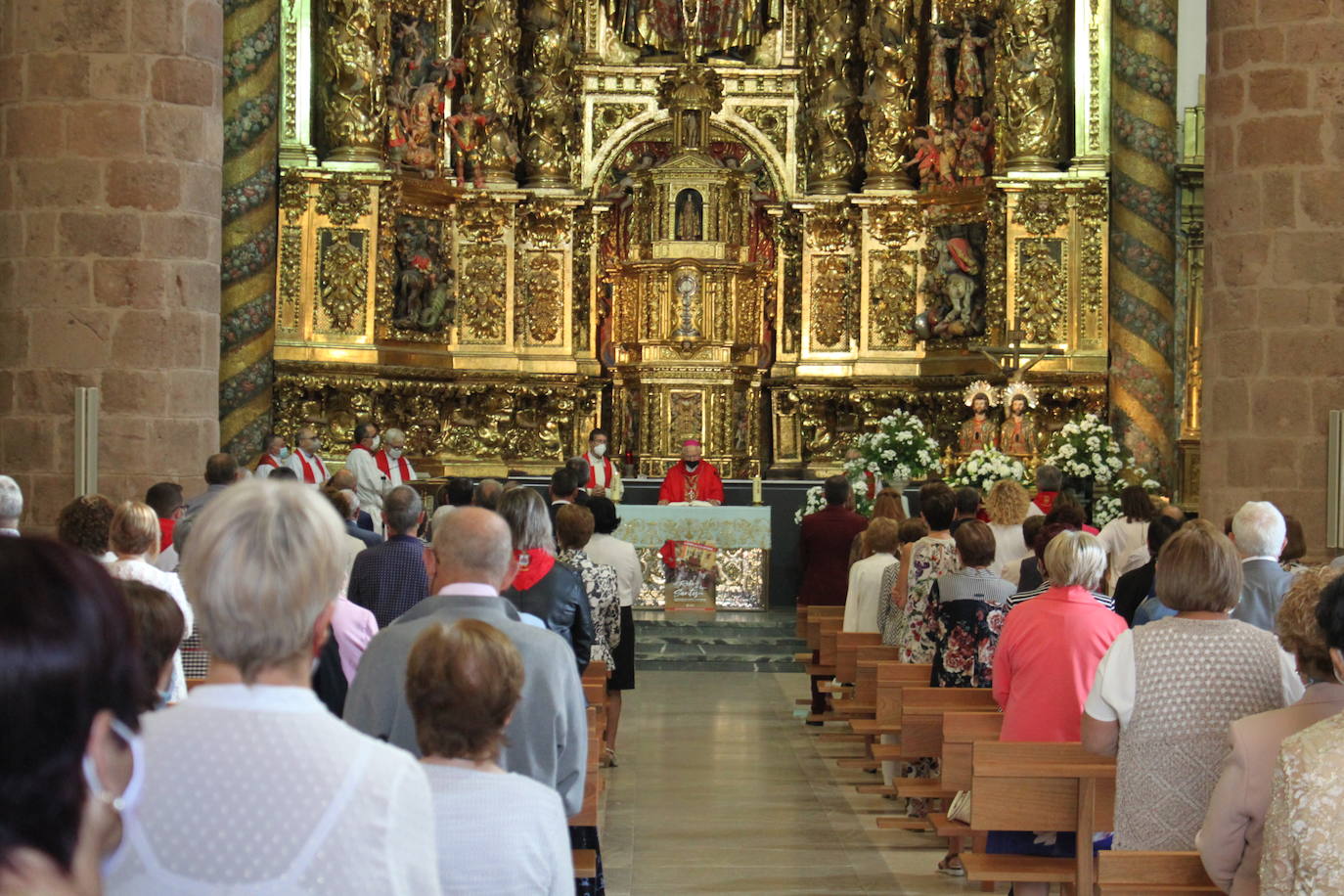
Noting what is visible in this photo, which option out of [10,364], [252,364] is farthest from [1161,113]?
[10,364]

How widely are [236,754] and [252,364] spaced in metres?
16.2

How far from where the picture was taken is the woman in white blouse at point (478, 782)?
361 cm

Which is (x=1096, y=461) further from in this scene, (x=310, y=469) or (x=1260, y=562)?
(x=1260, y=562)

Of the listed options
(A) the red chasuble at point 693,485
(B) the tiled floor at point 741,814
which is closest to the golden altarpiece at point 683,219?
(A) the red chasuble at point 693,485

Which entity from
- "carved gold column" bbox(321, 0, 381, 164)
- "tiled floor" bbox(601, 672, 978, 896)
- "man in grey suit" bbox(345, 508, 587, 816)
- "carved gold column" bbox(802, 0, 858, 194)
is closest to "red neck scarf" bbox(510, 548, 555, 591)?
"tiled floor" bbox(601, 672, 978, 896)

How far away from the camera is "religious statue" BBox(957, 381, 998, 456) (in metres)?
19.2

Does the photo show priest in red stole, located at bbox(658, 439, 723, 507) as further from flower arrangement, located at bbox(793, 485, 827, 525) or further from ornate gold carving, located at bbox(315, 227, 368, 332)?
ornate gold carving, located at bbox(315, 227, 368, 332)

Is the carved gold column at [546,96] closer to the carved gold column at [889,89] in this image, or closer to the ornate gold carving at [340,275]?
the ornate gold carving at [340,275]

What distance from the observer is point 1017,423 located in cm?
1889

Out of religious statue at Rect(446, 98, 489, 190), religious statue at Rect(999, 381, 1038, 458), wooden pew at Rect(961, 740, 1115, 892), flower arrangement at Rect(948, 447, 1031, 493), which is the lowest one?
wooden pew at Rect(961, 740, 1115, 892)

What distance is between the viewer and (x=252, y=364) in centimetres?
1861

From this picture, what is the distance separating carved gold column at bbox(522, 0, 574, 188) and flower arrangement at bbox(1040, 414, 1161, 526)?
6604 millimetres

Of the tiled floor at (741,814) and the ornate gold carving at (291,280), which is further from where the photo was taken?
the ornate gold carving at (291,280)

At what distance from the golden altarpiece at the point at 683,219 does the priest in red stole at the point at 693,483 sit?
3.26 m
